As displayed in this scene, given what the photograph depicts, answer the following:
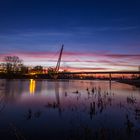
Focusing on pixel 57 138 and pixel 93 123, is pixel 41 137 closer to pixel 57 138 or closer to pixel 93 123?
pixel 57 138

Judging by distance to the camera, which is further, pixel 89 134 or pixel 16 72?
pixel 16 72

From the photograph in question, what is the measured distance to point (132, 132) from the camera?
46.9 ft

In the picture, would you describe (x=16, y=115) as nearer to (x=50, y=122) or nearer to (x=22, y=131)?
(x=50, y=122)

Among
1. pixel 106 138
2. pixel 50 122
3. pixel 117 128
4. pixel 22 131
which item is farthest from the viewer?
pixel 50 122

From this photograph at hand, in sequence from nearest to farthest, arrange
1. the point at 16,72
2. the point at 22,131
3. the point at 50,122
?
1. the point at 22,131
2. the point at 50,122
3. the point at 16,72

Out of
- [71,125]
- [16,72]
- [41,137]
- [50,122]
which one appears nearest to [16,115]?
[50,122]

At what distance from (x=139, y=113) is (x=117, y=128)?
19.9 feet

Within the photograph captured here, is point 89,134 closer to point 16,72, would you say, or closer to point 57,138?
point 57,138

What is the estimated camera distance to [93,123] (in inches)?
668

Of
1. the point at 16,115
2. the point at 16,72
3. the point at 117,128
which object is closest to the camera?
the point at 117,128

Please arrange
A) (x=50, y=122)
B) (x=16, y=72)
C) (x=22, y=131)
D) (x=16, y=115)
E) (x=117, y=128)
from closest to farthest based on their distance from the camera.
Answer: (x=22, y=131) → (x=117, y=128) → (x=50, y=122) → (x=16, y=115) → (x=16, y=72)

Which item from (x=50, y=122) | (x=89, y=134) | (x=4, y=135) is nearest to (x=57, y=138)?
(x=89, y=134)

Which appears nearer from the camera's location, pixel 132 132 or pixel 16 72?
Result: pixel 132 132

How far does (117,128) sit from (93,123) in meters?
2.06
